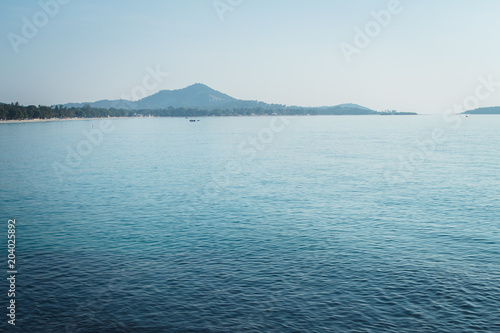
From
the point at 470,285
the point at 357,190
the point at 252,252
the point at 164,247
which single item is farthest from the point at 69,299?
the point at 357,190

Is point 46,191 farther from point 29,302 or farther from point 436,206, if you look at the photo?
point 436,206

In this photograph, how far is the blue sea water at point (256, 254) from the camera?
21.5 metres

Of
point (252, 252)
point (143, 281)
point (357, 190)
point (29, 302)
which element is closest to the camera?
point (29, 302)

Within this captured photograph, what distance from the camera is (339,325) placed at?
20.5 meters

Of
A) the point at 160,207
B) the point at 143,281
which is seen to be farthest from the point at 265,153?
the point at 143,281

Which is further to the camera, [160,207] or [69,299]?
[160,207]

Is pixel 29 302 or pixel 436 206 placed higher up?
pixel 436 206

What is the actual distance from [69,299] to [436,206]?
35.6 m

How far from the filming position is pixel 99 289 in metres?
24.7

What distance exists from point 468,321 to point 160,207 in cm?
3172

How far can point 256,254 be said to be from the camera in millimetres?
30422

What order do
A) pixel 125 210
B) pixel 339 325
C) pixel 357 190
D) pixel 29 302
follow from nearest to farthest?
1. pixel 339 325
2. pixel 29 302
3. pixel 125 210
4. pixel 357 190

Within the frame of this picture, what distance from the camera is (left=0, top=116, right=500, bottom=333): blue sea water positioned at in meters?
21.5

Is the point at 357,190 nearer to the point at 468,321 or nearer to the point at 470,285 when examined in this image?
the point at 470,285
